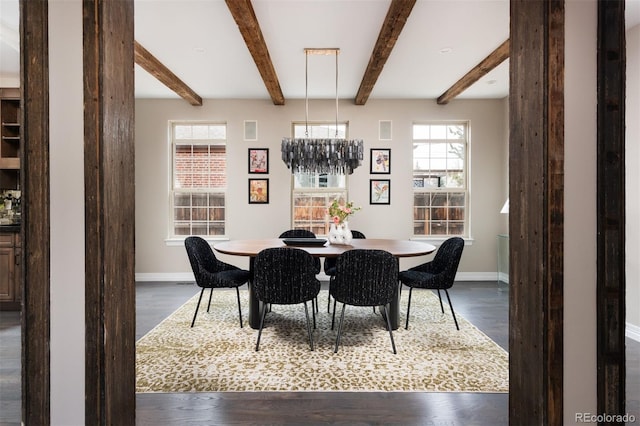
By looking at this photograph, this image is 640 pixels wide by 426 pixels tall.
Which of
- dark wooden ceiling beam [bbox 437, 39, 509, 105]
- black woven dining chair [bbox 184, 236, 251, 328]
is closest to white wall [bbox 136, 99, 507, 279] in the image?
dark wooden ceiling beam [bbox 437, 39, 509, 105]

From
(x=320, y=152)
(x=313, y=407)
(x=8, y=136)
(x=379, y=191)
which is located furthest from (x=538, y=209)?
(x=8, y=136)

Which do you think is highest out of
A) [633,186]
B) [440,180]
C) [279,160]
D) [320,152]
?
[279,160]

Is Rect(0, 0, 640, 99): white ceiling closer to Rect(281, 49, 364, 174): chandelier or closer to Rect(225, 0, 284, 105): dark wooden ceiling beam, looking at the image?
Rect(225, 0, 284, 105): dark wooden ceiling beam

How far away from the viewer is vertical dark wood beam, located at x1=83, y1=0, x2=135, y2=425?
1215 mm

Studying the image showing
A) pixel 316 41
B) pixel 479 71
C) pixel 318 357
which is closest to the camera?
pixel 318 357

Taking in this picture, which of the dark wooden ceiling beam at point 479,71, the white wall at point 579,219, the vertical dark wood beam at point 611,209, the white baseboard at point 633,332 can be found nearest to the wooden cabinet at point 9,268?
the white wall at point 579,219

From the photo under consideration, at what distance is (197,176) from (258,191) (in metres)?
1.03

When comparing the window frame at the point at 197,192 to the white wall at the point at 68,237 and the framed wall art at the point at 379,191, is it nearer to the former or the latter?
the framed wall art at the point at 379,191

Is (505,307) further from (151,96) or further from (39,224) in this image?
(151,96)

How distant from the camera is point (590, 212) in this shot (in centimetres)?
124

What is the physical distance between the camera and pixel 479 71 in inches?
151

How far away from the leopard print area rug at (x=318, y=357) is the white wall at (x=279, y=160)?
75.7 inches

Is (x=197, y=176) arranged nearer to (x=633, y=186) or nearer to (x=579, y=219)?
(x=579, y=219)

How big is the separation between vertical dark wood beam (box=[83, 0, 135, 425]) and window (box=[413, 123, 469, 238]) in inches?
178
